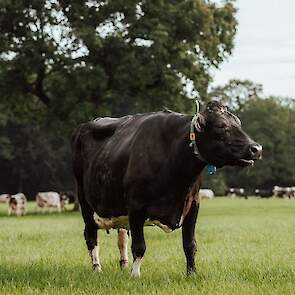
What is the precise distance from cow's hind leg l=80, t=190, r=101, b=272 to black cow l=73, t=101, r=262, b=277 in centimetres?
13

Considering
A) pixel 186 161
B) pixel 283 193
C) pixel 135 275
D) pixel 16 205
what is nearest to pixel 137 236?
pixel 135 275

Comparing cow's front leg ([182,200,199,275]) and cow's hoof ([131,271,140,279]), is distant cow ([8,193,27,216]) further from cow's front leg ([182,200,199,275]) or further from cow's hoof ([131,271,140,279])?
cow's hoof ([131,271,140,279])

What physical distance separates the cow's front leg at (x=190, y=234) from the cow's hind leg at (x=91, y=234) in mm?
1332

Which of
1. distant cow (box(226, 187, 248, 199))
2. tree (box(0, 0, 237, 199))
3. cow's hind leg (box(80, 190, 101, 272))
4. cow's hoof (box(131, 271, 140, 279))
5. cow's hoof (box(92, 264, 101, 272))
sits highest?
tree (box(0, 0, 237, 199))

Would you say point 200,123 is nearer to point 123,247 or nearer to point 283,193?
point 123,247

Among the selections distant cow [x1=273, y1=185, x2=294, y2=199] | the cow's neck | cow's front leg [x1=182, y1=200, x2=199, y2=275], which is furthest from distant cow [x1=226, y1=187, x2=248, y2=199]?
the cow's neck

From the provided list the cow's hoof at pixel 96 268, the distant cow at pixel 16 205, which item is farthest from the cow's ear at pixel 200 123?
the distant cow at pixel 16 205

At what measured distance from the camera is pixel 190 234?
8258mm

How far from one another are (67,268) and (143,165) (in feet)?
7.24

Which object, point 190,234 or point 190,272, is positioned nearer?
point 190,272

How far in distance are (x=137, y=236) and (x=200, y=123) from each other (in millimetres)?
1451

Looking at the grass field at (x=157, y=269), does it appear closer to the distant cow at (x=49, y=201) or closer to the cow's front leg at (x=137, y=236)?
the cow's front leg at (x=137, y=236)

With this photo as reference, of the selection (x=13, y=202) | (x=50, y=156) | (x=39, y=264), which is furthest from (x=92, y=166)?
(x=50, y=156)

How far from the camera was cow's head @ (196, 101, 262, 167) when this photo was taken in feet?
23.7
